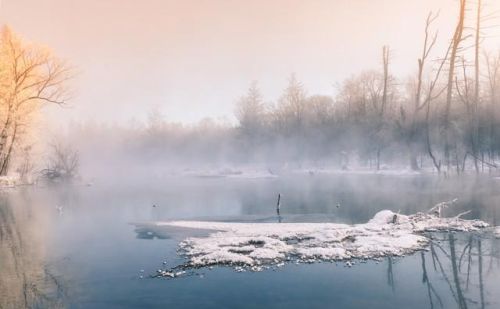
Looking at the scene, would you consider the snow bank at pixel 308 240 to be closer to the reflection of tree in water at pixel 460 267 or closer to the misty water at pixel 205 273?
the misty water at pixel 205 273

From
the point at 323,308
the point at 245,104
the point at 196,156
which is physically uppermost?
the point at 245,104

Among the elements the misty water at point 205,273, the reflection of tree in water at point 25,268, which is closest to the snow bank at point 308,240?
the misty water at point 205,273

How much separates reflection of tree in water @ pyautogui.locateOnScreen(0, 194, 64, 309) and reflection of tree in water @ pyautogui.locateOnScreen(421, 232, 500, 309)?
10690mm

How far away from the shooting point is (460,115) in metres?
53.9

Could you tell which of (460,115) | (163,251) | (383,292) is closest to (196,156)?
(460,115)

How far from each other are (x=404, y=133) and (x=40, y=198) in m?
48.5

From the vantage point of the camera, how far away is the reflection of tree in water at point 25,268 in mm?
10977

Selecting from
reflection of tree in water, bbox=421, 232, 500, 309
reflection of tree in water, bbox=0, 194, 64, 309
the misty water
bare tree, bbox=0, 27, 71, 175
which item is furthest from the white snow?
reflection of tree in water, bbox=421, 232, 500, 309

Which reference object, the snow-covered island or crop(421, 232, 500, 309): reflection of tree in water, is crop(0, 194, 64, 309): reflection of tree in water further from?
crop(421, 232, 500, 309): reflection of tree in water

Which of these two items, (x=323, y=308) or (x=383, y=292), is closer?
(x=323, y=308)

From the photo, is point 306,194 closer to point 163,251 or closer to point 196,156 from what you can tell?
point 163,251

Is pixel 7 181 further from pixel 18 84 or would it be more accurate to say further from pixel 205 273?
pixel 205 273

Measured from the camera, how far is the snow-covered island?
14.5 metres

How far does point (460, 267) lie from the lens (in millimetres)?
13289
